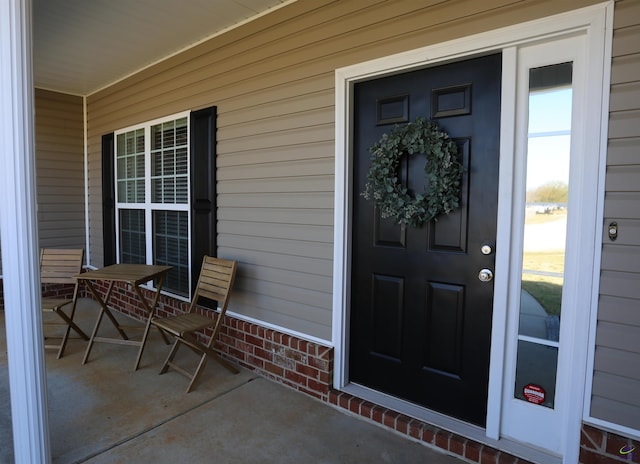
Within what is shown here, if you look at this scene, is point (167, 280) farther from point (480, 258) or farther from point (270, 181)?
point (480, 258)

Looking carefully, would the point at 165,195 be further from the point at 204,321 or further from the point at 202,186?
the point at 204,321

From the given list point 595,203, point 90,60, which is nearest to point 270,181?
point 595,203

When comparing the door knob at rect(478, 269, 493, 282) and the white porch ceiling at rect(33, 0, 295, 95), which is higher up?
the white porch ceiling at rect(33, 0, 295, 95)

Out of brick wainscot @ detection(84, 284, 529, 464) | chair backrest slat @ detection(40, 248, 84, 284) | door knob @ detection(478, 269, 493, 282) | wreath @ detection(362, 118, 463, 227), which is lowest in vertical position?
brick wainscot @ detection(84, 284, 529, 464)

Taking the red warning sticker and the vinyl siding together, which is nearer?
the red warning sticker

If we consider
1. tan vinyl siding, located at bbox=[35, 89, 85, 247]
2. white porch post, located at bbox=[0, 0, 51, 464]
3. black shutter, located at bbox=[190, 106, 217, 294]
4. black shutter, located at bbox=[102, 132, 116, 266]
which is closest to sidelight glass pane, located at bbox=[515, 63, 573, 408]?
white porch post, located at bbox=[0, 0, 51, 464]

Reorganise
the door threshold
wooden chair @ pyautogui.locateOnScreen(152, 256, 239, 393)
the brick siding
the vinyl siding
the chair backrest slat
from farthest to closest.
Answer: the chair backrest slat → wooden chair @ pyautogui.locateOnScreen(152, 256, 239, 393) → the vinyl siding → the door threshold → the brick siding

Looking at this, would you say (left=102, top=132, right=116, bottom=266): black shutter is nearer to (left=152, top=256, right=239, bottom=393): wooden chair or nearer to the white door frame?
(left=152, top=256, right=239, bottom=393): wooden chair

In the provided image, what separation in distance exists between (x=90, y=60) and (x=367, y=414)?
13.6 feet

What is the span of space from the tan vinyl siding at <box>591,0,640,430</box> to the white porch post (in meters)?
2.44

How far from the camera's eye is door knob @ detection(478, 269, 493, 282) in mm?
1985

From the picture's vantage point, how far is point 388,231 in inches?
92.6

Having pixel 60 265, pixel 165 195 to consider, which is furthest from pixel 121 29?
pixel 60 265

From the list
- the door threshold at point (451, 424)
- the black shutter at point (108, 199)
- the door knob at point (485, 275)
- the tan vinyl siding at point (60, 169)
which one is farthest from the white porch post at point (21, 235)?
the tan vinyl siding at point (60, 169)
